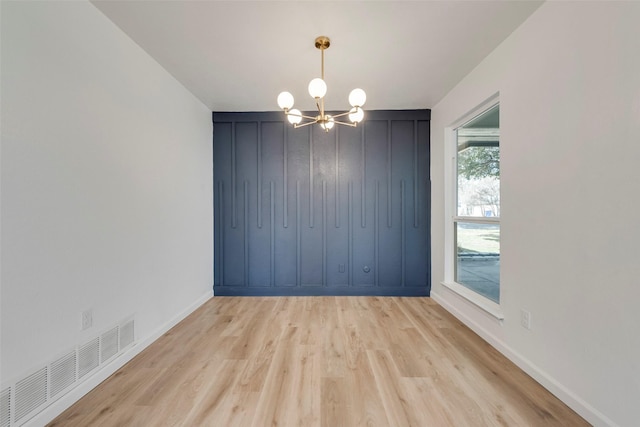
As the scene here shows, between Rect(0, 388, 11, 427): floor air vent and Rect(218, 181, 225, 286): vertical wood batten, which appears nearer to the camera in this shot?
Rect(0, 388, 11, 427): floor air vent

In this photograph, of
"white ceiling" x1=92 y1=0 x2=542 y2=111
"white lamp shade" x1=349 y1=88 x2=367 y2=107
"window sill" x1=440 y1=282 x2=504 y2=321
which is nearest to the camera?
"white ceiling" x1=92 y1=0 x2=542 y2=111

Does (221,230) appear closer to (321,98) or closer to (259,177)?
(259,177)

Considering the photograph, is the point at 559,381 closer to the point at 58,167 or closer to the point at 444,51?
the point at 444,51

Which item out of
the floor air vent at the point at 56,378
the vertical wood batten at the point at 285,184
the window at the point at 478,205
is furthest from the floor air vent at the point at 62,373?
the window at the point at 478,205

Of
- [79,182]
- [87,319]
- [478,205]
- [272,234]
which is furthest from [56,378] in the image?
[478,205]

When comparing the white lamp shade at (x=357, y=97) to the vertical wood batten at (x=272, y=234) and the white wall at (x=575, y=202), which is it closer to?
the white wall at (x=575, y=202)

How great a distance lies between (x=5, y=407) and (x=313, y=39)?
299 cm

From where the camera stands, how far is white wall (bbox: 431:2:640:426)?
4.24 feet

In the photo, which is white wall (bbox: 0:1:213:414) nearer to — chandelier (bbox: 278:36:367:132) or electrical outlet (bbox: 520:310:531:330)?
chandelier (bbox: 278:36:367:132)

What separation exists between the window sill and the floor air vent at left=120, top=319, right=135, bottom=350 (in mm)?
3124

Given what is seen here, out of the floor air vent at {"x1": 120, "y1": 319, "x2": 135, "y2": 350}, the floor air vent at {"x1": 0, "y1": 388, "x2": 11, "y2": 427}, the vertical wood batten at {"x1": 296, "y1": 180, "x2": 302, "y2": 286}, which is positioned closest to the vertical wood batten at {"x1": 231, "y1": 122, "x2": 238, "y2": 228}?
the vertical wood batten at {"x1": 296, "y1": 180, "x2": 302, "y2": 286}

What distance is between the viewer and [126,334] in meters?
2.05

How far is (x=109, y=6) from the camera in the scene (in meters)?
1.79

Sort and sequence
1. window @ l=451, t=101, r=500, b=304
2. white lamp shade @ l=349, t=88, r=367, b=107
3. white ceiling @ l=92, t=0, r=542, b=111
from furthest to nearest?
window @ l=451, t=101, r=500, b=304 < white lamp shade @ l=349, t=88, r=367, b=107 < white ceiling @ l=92, t=0, r=542, b=111
